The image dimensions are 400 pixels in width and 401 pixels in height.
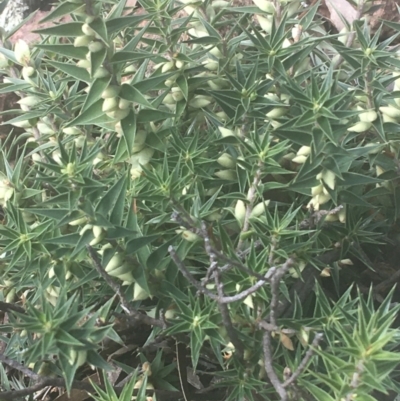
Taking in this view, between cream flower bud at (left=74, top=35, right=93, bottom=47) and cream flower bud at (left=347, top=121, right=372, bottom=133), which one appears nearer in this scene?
cream flower bud at (left=74, top=35, right=93, bottom=47)

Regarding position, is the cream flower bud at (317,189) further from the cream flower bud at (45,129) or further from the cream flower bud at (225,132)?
the cream flower bud at (45,129)

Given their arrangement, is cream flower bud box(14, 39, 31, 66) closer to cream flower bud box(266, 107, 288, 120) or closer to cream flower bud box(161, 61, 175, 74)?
cream flower bud box(161, 61, 175, 74)

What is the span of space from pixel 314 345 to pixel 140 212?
430 mm

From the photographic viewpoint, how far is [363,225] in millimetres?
937

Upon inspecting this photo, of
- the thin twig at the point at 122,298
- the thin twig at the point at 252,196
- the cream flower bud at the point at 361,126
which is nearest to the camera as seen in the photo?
the thin twig at the point at 122,298

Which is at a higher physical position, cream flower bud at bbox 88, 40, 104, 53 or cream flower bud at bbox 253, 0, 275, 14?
cream flower bud at bbox 88, 40, 104, 53

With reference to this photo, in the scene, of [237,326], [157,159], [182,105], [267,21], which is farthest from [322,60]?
[237,326]

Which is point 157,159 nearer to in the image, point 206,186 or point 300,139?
point 206,186

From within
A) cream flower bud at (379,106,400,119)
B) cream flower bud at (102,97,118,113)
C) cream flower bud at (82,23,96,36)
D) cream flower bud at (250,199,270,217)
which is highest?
cream flower bud at (82,23,96,36)

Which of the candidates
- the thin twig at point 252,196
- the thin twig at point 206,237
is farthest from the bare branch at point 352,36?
the thin twig at point 206,237

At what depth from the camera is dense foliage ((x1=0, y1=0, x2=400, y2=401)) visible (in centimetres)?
69

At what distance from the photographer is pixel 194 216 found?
2.53 feet

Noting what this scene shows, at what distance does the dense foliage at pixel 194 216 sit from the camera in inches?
27.1

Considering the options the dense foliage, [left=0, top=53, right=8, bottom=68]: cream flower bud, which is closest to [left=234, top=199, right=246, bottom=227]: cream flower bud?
the dense foliage
